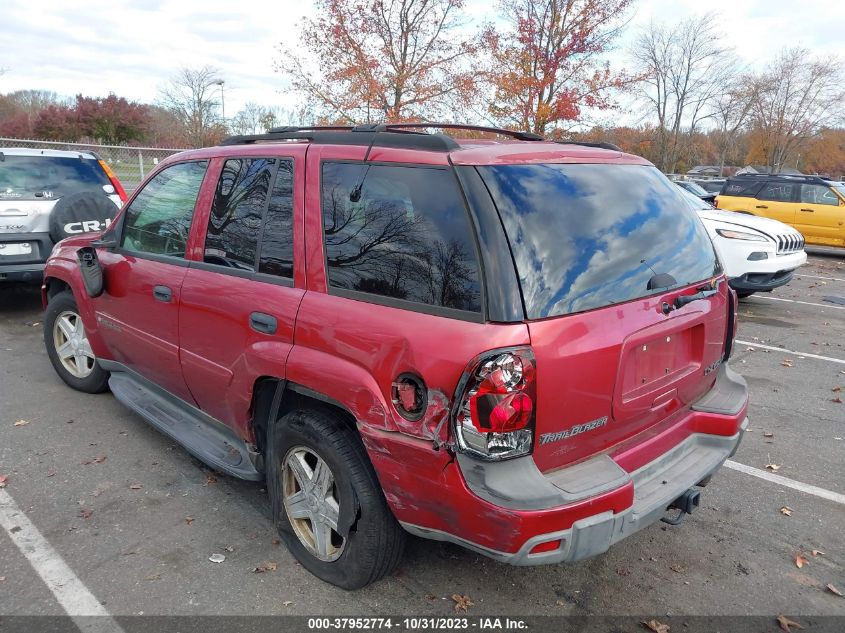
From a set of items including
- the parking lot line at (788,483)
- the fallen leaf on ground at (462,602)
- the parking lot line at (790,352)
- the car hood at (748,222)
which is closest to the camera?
the fallen leaf on ground at (462,602)

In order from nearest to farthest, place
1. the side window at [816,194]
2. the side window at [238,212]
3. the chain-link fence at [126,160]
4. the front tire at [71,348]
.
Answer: the side window at [238,212], the front tire at [71,348], the side window at [816,194], the chain-link fence at [126,160]

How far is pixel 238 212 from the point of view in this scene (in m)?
3.09

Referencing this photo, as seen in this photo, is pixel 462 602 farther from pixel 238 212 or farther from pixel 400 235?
pixel 238 212

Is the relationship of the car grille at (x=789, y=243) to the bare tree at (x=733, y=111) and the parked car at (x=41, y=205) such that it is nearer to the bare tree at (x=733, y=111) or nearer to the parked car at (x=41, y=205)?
the parked car at (x=41, y=205)

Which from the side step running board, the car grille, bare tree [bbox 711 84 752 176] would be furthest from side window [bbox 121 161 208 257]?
A: bare tree [bbox 711 84 752 176]

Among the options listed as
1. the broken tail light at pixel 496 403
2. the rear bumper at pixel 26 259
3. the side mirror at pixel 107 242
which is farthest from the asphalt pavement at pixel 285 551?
the rear bumper at pixel 26 259

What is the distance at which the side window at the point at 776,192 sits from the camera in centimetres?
1484

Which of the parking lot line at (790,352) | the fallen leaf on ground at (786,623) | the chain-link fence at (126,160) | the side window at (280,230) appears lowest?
the fallen leaf on ground at (786,623)

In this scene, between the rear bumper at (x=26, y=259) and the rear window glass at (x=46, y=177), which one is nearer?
the rear bumper at (x=26, y=259)

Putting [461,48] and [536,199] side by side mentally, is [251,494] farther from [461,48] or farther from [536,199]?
[461,48]

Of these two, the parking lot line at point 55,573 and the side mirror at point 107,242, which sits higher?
the side mirror at point 107,242

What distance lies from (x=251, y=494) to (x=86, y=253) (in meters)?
1.99

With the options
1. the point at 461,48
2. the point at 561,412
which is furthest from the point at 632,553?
the point at 461,48

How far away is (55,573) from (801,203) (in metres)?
16.4
